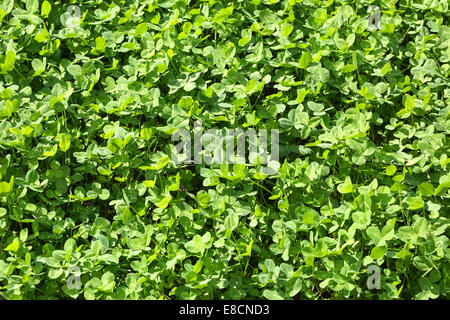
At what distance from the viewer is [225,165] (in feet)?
6.89

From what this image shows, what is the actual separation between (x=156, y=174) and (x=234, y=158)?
0.99 ft

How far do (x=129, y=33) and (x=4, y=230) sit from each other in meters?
0.97

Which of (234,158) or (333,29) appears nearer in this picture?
(234,158)

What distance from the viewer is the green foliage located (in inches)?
78.5

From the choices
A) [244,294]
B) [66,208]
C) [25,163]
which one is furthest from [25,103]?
[244,294]

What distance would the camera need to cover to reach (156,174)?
2.19m

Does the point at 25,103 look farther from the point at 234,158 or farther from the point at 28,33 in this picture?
the point at 234,158

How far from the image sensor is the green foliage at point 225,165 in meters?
2.00

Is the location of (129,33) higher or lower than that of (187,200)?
higher
